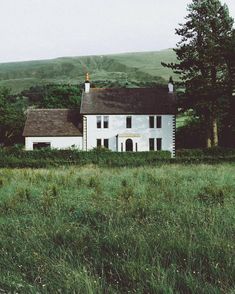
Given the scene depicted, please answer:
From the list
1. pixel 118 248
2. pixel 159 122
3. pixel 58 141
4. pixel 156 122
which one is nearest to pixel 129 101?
pixel 156 122

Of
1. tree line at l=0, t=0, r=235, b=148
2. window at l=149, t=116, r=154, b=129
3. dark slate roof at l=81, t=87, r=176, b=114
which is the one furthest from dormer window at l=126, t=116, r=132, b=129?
tree line at l=0, t=0, r=235, b=148

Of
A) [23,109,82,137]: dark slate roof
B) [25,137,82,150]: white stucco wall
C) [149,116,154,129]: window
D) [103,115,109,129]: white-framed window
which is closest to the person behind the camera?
[25,137,82,150]: white stucco wall

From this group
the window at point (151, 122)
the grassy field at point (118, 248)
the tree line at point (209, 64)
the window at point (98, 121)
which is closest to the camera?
the grassy field at point (118, 248)

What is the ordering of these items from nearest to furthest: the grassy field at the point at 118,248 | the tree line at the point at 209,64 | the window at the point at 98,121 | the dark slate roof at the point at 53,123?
the grassy field at the point at 118,248 < the tree line at the point at 209,64 < the dark slate roof at the point at 53,123 < the window at the point at 98,121

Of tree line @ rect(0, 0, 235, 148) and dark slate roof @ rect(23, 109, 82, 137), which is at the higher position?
tree line @ rect(0, 0, 235, 148)

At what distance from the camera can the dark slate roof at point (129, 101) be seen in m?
55.2

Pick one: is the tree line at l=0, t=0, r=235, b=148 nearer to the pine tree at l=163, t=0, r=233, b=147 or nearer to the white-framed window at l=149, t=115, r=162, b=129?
the pine tree at l=163, t=0, r=233, b=147

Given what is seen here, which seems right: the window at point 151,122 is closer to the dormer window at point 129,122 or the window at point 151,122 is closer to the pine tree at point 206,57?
the dormer window at point 129,122

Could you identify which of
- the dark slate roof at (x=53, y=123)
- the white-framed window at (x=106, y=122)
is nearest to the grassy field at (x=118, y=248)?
the dark slate roof at (x=53, y=123)

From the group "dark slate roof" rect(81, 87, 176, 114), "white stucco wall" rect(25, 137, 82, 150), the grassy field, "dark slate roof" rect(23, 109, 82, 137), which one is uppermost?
"dark slate roof" rect(81, 87, 176, 114)

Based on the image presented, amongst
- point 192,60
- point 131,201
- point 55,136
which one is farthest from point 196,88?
point 131,201

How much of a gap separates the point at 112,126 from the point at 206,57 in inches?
589

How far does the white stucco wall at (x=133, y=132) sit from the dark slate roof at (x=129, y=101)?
2.35 ft

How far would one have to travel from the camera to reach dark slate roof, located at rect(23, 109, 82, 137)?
54.4 m
